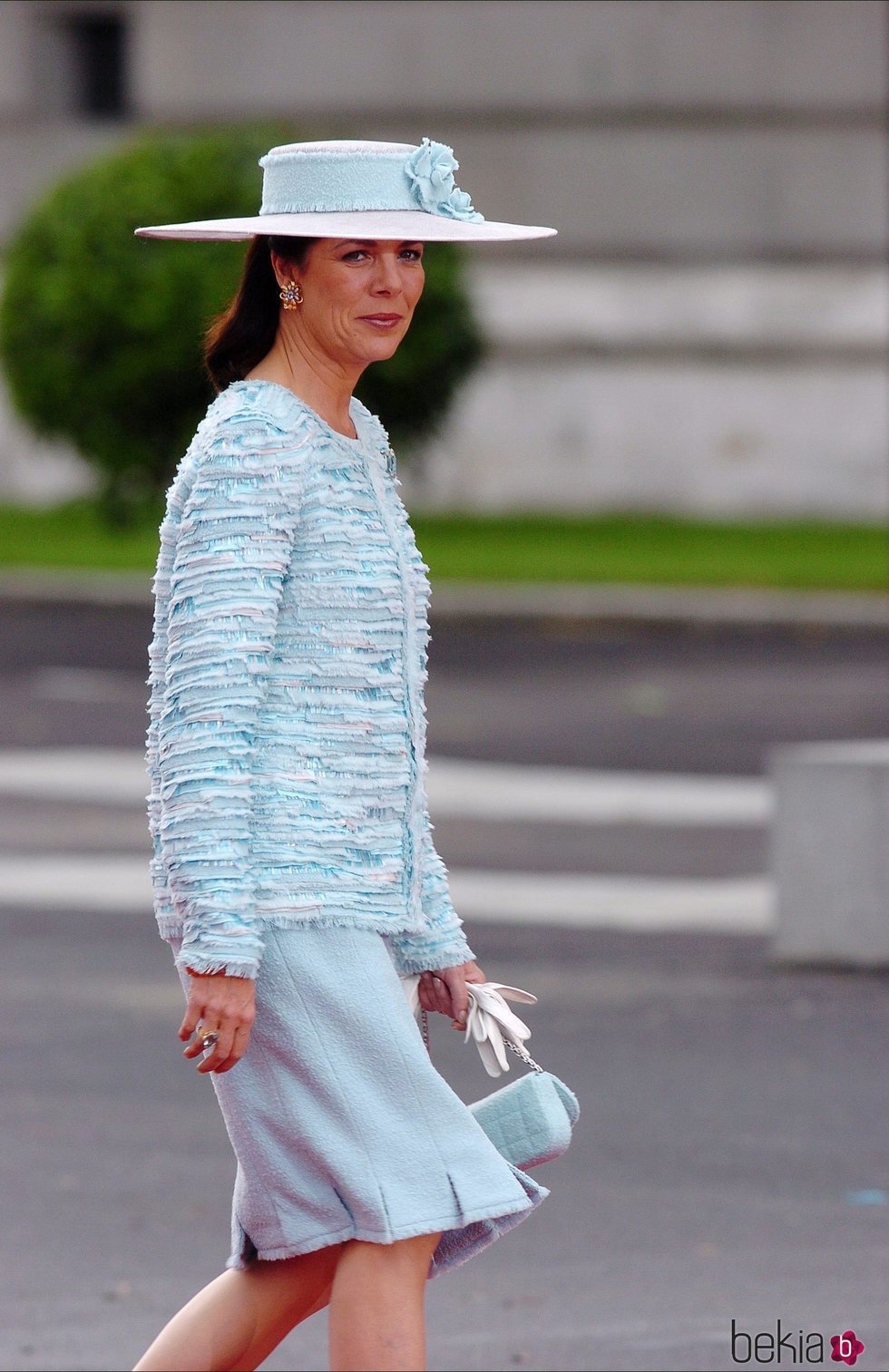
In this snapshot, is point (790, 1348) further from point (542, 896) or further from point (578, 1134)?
point (542, 896)

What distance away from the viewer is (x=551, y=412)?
23234mm

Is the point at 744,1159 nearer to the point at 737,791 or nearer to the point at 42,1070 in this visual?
the point at 42,1070

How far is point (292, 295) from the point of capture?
11.8ft

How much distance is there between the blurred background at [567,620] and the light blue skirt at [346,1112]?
4.14ft

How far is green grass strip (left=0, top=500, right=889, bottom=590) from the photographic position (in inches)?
703

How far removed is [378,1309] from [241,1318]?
0.91 ft

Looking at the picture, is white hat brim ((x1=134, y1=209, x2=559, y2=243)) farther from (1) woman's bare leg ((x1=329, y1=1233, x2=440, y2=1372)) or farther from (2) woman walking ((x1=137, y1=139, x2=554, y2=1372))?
(1) woman's bare leg ((x1=329, y1=1233, x2=440, y2=1372))

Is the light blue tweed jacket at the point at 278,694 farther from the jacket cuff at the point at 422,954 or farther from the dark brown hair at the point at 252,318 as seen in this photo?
→ the dark brown hair at the point at 252,318

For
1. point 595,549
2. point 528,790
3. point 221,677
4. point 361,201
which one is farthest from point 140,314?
point 221,677

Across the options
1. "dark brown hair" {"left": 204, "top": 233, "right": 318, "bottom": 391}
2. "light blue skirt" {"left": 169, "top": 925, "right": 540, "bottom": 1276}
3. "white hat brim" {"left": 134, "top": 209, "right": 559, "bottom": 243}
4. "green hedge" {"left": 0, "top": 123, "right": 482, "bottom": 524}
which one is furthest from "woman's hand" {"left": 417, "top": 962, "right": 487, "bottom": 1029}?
"green hedge" {"left": 0, "top": 123, "right": 482, "bottom": 524}

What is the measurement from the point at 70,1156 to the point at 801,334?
17400 mm

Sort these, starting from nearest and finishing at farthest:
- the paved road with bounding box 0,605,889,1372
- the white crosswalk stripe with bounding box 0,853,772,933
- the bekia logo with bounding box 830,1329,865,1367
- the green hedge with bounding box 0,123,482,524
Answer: the bekia logo with bounding box 830,1329,865,1367, the paved road with bounding box 0,605,889,1372, the white crosswalk stripe with bounding box 0,853,772,933, the green hedge with bounding box 0,123,482,524

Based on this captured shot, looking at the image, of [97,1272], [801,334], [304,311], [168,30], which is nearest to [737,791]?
[97,1272]

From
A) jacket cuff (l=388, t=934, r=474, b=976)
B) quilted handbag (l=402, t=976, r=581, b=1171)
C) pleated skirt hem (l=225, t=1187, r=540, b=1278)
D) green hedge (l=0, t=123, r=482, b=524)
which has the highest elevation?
green hedge (l=0, t=123, r=482, b=524)
